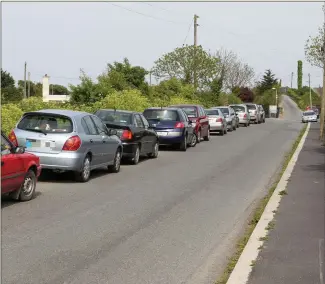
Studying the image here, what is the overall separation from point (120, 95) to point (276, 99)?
72574mm

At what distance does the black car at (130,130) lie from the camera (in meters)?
15.1

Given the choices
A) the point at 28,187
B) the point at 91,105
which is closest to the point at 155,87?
the point at 91,105

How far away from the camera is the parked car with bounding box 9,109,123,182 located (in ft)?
36.4

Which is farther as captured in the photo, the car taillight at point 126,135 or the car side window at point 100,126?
the car taillight at point 126,135

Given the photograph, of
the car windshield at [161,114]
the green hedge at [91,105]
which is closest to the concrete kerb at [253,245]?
the green hedge at [91,105]

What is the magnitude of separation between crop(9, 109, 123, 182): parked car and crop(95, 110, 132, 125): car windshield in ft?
11.3

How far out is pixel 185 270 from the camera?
5738mm

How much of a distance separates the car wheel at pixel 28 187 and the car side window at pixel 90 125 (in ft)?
8.98

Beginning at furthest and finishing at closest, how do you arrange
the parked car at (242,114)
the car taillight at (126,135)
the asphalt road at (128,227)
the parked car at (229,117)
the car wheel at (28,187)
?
the parked car at (242,114) < the parked car at (229,117) < the car taillight at (126,135) < the car wheel at (28,187) < the asphalt road at (128,227)

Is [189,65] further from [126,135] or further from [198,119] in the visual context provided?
[126,135]

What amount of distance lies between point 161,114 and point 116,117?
17.0 ft

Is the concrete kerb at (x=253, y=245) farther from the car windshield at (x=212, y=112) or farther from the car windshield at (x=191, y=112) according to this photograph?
the car windshield at (x=212, y=112)

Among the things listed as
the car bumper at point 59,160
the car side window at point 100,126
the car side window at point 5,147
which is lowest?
the car bumper at point 59,160

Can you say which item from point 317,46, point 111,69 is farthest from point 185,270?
point 111,69
